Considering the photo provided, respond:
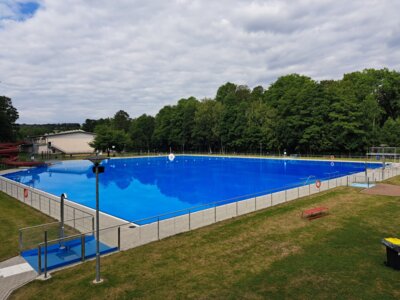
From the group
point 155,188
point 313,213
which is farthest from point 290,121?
point 313,213

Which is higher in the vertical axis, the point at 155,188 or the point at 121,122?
the point at 121,122

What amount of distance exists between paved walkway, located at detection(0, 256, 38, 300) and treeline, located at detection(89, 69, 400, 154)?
53.9 metres

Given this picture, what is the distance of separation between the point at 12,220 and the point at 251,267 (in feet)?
41.9

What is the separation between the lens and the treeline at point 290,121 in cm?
5491

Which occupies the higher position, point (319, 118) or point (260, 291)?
point (319, 118)

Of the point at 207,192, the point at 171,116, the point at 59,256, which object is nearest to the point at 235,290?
the point at 59,256

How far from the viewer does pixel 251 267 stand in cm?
934

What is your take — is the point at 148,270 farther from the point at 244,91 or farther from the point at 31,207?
the point at 244,91

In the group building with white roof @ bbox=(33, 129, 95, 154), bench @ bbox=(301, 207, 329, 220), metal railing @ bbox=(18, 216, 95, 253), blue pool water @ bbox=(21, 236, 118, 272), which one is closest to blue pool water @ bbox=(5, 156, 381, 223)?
bench @ bbox=(301, 207, 329, 220)

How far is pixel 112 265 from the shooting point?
9750mm

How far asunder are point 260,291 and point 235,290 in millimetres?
644

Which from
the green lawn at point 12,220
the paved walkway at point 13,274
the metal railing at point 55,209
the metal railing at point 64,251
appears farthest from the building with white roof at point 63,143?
the paved walkway at point 13,274

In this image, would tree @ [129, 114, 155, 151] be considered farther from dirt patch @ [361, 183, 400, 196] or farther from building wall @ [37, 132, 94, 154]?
dirt patch @ [361, 183, 400, 196]

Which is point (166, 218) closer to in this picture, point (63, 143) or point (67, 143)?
point (63, 143)
